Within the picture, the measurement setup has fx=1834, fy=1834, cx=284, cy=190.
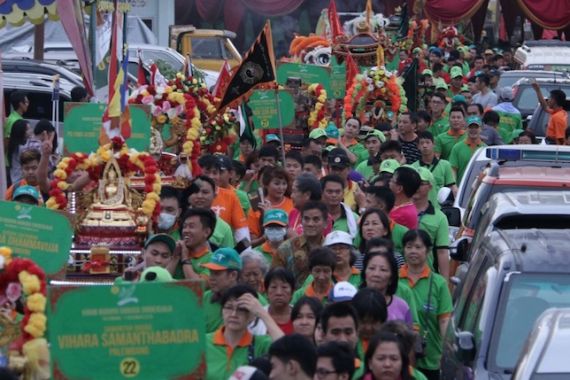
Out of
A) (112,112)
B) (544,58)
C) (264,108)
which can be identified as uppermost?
(112,112)

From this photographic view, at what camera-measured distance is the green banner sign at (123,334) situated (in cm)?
798

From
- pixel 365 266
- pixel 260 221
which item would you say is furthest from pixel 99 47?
pixel 365 266

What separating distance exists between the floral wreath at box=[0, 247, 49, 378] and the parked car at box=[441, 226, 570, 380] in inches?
81.5

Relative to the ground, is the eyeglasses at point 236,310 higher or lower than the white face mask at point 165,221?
higher

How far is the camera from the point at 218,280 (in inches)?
403

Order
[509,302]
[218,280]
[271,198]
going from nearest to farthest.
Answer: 1. [509,302]
2. [218,280]
3. [271,198]

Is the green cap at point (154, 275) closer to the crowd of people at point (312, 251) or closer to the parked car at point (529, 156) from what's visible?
the crowd of people at point (312, 251)

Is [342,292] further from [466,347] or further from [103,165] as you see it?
[103,165]

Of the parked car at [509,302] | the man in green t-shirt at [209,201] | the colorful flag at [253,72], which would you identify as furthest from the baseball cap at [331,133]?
the parked car at [509,302]

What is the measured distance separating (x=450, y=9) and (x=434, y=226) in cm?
2851

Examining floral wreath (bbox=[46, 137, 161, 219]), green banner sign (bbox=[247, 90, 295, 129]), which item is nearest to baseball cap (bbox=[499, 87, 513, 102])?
green banner sign (bbox=[247, 90, 295, 129])

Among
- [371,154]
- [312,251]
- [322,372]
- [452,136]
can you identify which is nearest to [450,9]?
[452,136]

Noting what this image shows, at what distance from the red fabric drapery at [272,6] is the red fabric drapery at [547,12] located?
5.18 meters

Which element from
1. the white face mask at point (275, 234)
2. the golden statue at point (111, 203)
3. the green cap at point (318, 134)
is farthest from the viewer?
the green cap at point (318, 134)
